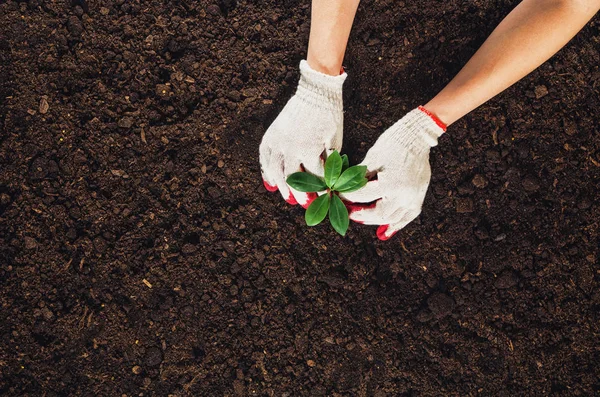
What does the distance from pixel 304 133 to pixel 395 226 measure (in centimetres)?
55

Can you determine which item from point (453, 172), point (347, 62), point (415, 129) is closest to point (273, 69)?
point (347, 62)

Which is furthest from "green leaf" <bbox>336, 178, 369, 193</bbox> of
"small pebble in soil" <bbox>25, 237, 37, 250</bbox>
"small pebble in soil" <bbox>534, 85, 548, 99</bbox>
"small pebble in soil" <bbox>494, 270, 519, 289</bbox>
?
"small pebble in soil" <bbox>25, 237, 37, 250</bbox>

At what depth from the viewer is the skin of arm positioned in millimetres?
1767

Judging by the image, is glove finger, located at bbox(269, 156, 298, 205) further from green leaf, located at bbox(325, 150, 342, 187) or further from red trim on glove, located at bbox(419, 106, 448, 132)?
red trim on glove, located at bbox(419, 106, 448, 132)

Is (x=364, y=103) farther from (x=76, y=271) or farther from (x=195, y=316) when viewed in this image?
(x=76, y=271)

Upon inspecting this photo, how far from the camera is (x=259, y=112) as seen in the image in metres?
2.19

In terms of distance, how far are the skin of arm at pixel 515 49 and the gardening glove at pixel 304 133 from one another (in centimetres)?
42

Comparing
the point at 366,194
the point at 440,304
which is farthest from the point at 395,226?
the point at 440,304

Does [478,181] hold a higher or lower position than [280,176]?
lower

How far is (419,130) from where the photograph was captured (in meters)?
1.99

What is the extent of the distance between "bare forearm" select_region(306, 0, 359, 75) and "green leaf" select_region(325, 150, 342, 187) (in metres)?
0.41

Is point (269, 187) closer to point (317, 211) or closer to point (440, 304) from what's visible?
point (317, 211)

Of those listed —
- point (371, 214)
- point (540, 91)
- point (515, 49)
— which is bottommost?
point (371, 214)

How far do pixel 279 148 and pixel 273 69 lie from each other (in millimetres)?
446
